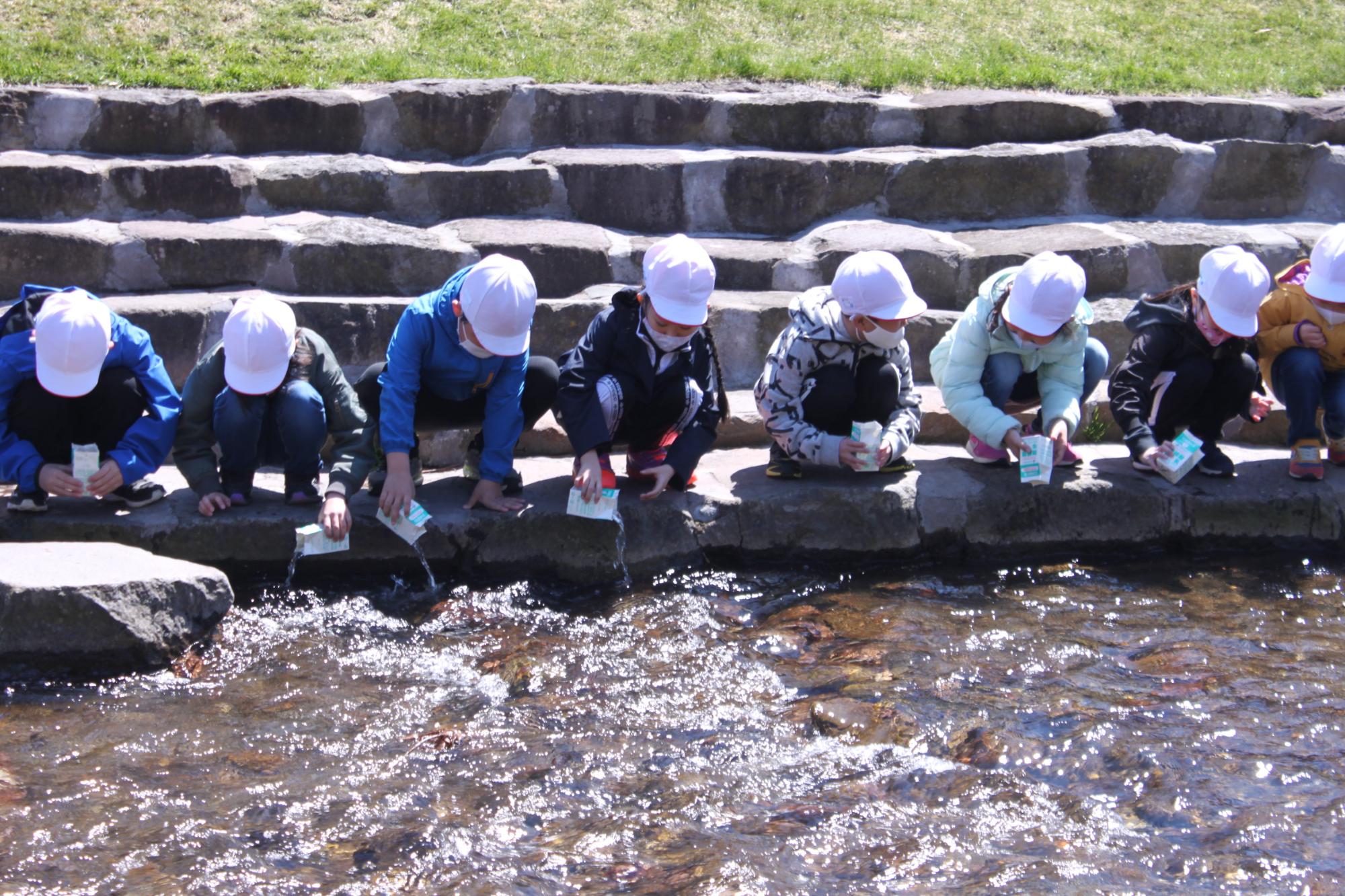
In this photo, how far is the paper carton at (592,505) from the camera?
3.84 metres

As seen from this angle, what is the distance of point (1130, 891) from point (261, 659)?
2.21 m

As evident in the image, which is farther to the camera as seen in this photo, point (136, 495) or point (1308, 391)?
point (1308, 391)

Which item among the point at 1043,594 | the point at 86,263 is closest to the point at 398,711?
the point at 1043,594

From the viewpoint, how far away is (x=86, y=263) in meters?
4.81

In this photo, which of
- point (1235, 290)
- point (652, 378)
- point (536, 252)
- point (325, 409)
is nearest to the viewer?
point (325, 409)

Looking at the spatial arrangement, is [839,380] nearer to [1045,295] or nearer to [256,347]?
[1045,295]

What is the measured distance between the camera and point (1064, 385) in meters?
4.28

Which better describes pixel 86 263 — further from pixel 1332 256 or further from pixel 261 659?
pixel 1332 256

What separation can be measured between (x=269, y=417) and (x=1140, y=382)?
2846 mm

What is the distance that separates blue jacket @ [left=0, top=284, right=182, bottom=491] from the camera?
3.70 metres

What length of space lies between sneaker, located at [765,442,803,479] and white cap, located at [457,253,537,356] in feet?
3.26

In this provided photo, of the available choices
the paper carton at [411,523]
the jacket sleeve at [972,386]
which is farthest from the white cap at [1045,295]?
the paper carton at [411,523]

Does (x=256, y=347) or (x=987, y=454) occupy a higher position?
(x=256, y=347)

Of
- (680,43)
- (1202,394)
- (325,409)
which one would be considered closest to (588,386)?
(325,409)
